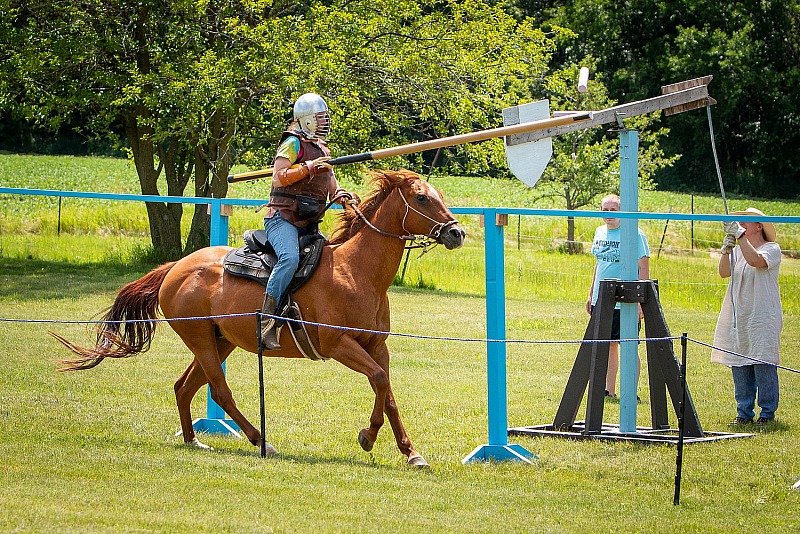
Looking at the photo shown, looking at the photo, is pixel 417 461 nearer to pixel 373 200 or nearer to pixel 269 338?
pixel 269 338

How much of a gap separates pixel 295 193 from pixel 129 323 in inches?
76.9

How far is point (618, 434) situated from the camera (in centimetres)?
832

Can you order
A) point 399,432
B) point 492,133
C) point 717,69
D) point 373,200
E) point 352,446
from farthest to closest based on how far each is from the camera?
point 717,69 → point 352,446 → point 373,200 → point 399,432 → point 492,133

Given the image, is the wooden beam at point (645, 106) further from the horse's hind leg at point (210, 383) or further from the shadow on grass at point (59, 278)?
the shadow on grass at point (59, 278)

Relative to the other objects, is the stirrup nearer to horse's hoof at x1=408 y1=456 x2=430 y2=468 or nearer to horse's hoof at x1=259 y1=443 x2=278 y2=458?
horse's hoof at x1=259 y1=443 x2=278 y2=458

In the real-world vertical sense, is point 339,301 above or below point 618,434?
above

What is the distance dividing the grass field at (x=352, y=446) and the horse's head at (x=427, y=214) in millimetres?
1647

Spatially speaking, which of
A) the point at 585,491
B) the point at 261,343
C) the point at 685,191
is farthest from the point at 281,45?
the point at 685,191

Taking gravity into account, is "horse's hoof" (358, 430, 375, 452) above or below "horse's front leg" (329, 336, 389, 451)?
below

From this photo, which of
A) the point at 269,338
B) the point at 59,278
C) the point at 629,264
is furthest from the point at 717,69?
the point at 269,338

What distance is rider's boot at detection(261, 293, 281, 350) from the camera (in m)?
7.57

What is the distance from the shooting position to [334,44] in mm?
21156

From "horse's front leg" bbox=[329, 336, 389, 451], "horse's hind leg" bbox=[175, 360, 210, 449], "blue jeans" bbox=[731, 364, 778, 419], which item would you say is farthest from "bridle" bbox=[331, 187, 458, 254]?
"blue jeans" bbox=[731, 364, 778, 419]

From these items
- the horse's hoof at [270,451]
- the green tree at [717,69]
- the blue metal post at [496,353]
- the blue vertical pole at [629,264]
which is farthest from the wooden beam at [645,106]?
the green tree at [717,69]
